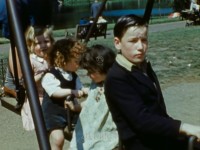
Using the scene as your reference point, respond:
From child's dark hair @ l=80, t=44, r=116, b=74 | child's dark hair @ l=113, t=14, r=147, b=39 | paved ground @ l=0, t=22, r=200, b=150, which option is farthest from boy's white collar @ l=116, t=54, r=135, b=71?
paved ground @ l=0, t=22, r=200, b=150

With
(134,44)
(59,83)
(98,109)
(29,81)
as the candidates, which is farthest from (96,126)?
(29,81)

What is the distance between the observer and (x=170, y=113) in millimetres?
6473

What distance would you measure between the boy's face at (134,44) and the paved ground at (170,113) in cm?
287

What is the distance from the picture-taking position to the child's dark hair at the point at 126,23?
248cm

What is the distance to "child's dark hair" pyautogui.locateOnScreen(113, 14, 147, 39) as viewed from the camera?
2479 millimetres

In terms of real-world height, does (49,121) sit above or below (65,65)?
below

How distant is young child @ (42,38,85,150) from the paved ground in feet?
5.89

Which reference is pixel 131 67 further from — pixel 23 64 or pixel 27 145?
pixel 27 145

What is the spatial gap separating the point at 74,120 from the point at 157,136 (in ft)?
3.88

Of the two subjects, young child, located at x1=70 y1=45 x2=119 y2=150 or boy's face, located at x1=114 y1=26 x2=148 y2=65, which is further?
young child, located at x1=70 y1=45 x2=119 y2=150

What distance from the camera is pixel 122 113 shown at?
242 centimetres

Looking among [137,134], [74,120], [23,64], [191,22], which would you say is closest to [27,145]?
[74,120]

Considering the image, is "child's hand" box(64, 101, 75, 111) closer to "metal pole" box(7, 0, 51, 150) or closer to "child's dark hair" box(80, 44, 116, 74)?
"child's dark hair" box(80, 44, 116, 74)

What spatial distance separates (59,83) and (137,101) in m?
1.13
